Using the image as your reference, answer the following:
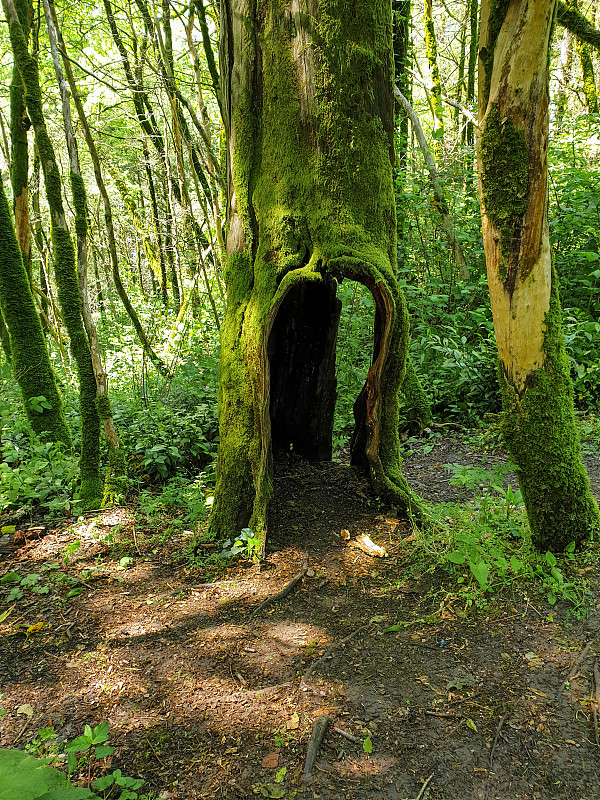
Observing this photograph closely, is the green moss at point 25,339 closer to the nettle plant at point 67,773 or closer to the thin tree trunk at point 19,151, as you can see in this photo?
the thin tree trunk at point 19,151

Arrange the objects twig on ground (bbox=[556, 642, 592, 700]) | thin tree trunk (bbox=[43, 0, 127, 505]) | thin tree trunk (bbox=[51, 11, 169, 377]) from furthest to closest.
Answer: thin tree trunk (bbox=[51, 11, 169, 377]) → thin tree trunk (bbox=[43, 0, 127, 505]) → twig on ground (bbox=[556, 642, 592, 700])

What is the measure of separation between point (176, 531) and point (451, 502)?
2.20m

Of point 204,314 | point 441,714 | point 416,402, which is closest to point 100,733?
point 441,714

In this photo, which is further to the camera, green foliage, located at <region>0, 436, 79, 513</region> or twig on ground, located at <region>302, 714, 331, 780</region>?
green foliage, located at <region>0, 436, 79, 513</region>

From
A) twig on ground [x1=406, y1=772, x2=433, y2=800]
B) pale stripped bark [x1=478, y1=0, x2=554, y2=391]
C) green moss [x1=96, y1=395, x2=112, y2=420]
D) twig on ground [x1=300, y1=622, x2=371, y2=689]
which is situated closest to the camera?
twig on ground [x1=406, y1=772, x2=433, y2=800]

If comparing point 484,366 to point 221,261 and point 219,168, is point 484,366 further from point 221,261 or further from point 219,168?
point 219,168

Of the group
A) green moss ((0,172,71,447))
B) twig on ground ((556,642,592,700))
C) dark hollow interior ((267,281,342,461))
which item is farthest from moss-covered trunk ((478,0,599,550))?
green moss ((0,172,71,447))

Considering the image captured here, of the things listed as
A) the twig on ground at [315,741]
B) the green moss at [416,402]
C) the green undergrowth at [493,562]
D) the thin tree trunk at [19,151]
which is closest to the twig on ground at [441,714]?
the twig on ground at [315,741]

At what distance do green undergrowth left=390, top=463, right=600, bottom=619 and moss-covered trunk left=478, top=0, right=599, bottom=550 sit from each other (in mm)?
143

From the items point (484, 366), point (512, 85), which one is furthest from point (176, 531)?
point (484, 366)

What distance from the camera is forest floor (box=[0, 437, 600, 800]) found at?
205cm

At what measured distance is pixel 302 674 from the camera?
2566mm

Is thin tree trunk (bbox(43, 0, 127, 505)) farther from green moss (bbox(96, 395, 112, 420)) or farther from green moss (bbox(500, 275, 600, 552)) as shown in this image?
green moss (bbox(500, 275, 600, 552))

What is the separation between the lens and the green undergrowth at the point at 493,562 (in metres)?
2.84
